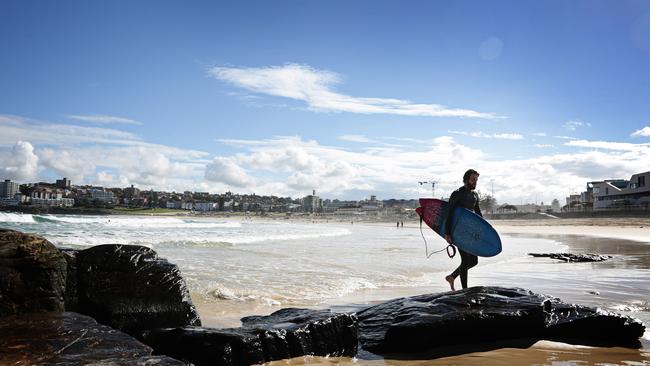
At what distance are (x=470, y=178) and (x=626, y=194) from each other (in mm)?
87248

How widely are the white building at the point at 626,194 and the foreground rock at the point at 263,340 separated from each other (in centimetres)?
7236

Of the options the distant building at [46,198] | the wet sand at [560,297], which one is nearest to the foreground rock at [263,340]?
the wet sand at [560,297]

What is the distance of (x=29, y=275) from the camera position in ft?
12.6

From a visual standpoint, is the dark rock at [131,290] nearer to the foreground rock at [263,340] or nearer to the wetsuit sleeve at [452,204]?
the foreground rock at [263,340]

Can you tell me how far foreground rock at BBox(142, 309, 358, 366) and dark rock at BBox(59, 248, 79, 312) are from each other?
898mm

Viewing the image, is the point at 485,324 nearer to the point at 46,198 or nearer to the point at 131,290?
the point at 131,290

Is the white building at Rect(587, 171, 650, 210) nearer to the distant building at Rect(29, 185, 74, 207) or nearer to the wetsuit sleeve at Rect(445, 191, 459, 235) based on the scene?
the wetsuit sleeve at Rect(445, 191, 459, 235)

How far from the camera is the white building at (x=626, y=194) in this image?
72.5 metres

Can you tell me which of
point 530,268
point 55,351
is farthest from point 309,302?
point 530,268

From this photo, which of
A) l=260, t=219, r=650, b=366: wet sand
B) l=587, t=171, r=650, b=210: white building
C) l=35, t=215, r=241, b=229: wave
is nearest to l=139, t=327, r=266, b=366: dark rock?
l=260, t=219, r=650, b=366: wet sand

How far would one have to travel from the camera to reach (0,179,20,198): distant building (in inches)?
4872

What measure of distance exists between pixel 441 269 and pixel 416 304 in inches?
298

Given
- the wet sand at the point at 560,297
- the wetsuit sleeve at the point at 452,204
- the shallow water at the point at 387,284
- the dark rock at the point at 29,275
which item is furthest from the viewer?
the wetsuit sleeve at the point at 452,204

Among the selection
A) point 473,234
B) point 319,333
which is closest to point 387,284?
point 473,234
